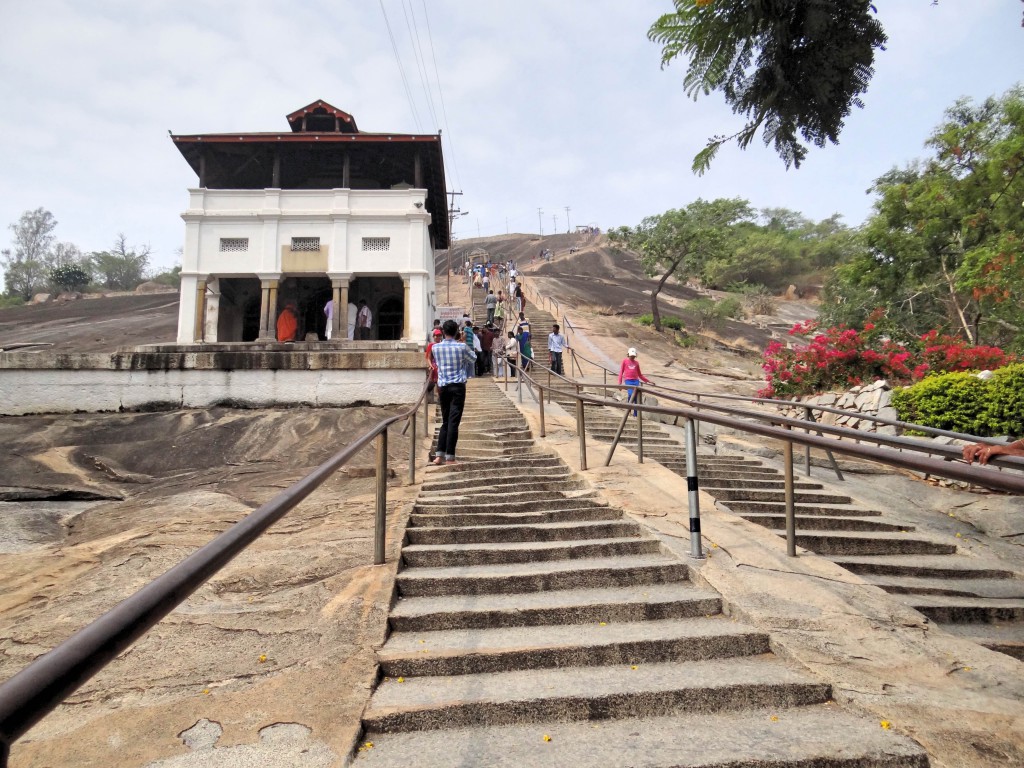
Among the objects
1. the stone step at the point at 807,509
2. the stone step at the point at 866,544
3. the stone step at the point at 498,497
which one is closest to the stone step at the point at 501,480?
the stone step at the point at 498,497

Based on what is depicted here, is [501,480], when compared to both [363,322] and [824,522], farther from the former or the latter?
[363,322]

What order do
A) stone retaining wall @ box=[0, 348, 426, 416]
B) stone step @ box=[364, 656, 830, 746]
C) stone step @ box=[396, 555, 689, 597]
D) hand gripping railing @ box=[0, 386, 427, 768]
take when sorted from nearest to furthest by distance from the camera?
hand gripping railing @ box=[0, 386, 427, 768], stone step @ box=[364, 656, 830, 746], stone step @ box=[396, 555, 689, 597], stone retaining wall @ box=[0, 348, 426, 416]

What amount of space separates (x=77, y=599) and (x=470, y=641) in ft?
8.64

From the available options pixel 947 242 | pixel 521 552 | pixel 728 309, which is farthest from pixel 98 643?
pixel 728 309

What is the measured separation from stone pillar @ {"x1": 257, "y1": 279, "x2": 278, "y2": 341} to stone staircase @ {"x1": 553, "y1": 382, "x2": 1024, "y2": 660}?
13.4 metres

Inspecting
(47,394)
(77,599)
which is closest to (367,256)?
(47,394)

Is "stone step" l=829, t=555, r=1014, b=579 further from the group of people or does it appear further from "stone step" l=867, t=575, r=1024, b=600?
the group of people

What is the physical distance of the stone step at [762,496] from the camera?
18.1 ft

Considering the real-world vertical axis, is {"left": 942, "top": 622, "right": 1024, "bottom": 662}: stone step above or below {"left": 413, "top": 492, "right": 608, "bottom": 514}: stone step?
below

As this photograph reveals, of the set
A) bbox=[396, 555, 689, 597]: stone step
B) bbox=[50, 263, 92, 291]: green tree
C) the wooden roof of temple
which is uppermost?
the wooden roof of temple

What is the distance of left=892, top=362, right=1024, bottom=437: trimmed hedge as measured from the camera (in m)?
7.59

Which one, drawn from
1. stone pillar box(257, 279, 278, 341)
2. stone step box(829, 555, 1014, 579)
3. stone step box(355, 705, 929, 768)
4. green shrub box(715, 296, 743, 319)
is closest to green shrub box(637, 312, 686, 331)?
green shrub box(715, 296, 743, 319)

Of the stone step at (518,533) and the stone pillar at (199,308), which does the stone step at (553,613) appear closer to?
the stone step at (518,533)

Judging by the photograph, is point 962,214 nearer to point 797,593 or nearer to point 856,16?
point 856,16
